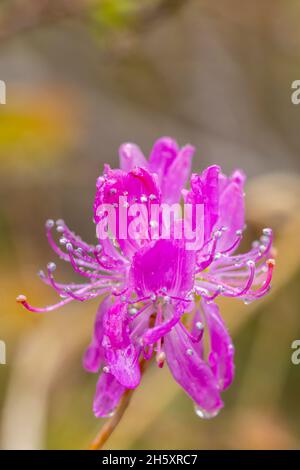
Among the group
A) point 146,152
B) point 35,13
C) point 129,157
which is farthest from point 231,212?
point 146,152

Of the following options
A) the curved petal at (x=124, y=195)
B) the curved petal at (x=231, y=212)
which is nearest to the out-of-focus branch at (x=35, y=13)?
the curved petal at (x=231, y=212)

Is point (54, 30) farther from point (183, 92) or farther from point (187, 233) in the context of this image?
point (187, 233)

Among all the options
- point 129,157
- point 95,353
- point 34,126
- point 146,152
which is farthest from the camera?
point 146,152

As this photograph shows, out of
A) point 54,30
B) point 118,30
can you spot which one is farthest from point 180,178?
point 54,30

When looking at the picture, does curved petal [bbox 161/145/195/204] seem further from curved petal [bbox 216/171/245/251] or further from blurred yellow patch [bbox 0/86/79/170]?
blurred yellow patch [bbox 0/86/79/170]

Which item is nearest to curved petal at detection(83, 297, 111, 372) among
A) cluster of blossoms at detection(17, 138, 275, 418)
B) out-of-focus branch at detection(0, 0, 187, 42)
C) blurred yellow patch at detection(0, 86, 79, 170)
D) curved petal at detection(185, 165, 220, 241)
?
cluster of blossoms at detection(17, 138, 275, 418)

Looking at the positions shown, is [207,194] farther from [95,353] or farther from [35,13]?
[35,13]

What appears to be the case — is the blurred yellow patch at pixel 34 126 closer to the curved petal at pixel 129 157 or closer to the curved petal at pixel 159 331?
the curved petal at pixel 129 157
